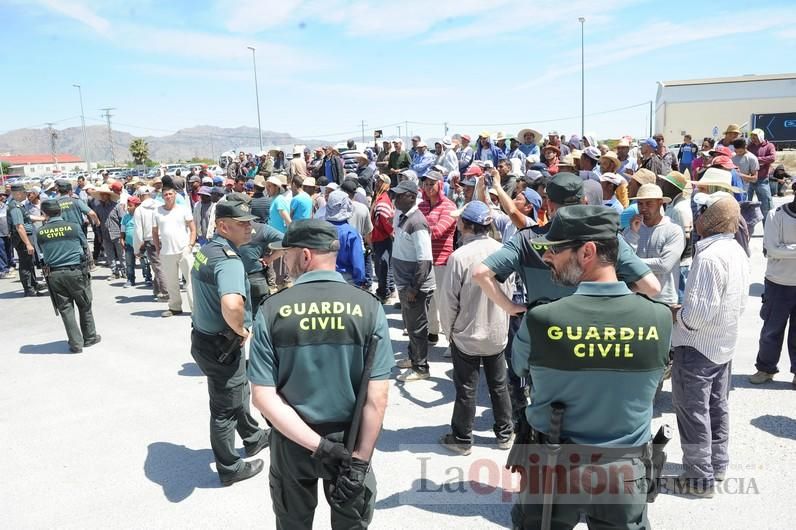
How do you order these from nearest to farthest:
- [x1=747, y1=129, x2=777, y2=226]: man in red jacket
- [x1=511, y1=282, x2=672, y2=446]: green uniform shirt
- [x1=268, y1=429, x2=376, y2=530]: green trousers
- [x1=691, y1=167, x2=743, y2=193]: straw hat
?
[x1=511, y1=282, x2=672, y2=446]: green uniform shirt, [x1=268, y1=429, x2=376, y2=530]: green trousers, [x1=691, y1=167, x2=743, y2=193]: straw hat, [x1=747, y1=129, x2=777, y2=226]: man in red jacket

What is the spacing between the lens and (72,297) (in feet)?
23.0

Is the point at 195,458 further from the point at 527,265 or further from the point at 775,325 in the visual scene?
the point at 775,325

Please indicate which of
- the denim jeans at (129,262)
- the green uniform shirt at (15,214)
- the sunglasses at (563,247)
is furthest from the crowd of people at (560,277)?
the green uniform shirt at (15,214)

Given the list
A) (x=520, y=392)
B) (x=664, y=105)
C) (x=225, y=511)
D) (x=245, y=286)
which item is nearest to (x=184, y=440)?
(x=225, y=511)

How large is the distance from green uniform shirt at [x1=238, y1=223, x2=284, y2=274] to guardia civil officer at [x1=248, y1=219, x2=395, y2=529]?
3394mm

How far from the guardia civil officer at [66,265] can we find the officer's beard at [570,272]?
656cm

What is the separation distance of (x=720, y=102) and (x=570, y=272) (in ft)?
167

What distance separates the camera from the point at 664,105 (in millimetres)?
45312

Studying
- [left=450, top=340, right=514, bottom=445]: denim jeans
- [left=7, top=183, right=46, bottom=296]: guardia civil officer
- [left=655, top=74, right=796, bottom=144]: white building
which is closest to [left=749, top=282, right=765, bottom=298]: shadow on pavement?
[left=450, top=340, right=514, bottom=445]: denim jeans

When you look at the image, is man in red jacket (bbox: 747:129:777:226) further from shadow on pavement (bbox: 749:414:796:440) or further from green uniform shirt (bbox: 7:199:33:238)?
green uniform shirt (bbox: 7:199:33:238)

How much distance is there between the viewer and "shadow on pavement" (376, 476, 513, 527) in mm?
3576

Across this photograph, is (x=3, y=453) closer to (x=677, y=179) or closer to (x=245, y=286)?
(x=245, y=286)

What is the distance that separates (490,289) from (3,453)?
4345 mm

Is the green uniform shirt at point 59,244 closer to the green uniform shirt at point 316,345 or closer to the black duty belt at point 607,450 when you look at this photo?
the green uniform shirt at point 316,345
